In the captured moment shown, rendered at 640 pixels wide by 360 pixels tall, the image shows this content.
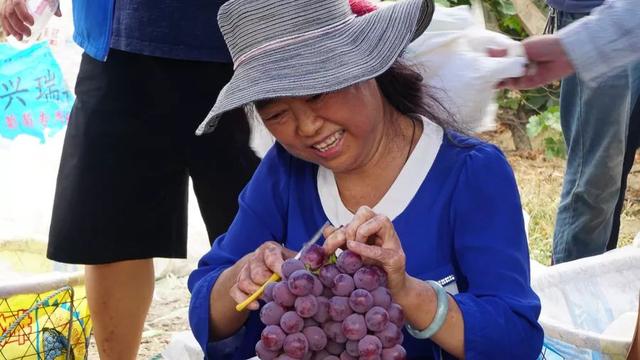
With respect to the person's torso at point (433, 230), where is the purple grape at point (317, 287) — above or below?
above

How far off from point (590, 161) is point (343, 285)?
85.4 inches

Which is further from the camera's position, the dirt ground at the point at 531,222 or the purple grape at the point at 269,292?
the dirt ground at the point at 531,222

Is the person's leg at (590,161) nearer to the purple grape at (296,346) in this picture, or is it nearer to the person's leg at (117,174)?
the person's leg at (117,174)

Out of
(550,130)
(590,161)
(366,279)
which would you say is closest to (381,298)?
(366,279)

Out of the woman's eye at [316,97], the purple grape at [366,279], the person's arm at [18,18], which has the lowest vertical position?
the purple grape at [366,279]

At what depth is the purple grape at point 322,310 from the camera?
1.40 meters

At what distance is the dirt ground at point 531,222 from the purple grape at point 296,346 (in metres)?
2.12

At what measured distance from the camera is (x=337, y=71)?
167cm

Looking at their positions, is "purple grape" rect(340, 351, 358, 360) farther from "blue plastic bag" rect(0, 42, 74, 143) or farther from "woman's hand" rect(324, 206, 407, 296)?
"blue plastic bag" rect(0, 42, 74, 143)

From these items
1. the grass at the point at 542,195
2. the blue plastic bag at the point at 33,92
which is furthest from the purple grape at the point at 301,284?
the blue plastic bag at the point at 33,92

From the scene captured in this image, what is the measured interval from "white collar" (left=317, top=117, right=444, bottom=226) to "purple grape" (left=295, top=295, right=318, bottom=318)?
411 millimetres

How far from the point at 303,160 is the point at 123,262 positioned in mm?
891

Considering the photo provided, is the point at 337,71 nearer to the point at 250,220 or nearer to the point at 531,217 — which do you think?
the point at 250,220

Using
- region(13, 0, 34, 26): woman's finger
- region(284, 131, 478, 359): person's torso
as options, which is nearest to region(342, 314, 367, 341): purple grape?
region(284, 131, 478, 359): person's torso
